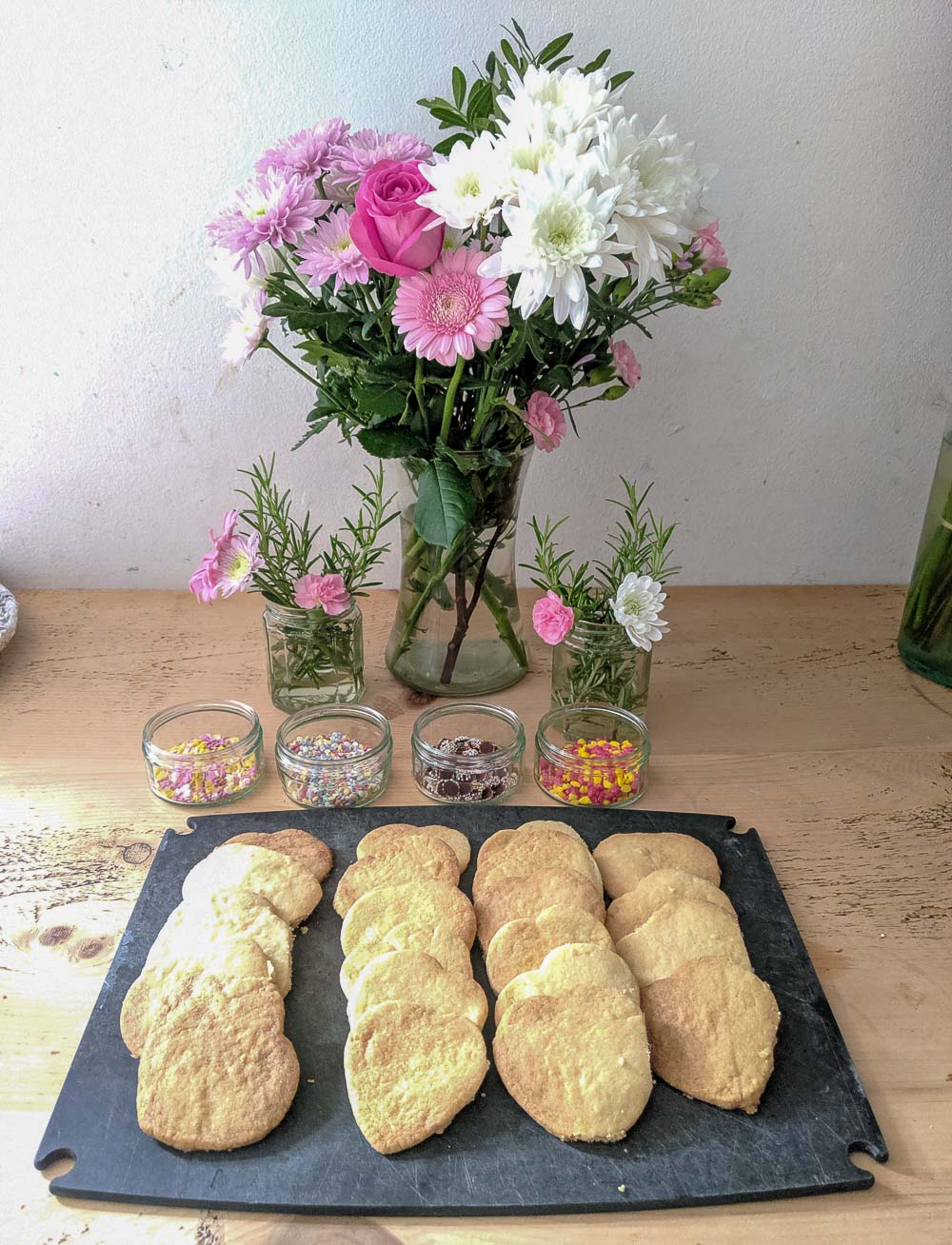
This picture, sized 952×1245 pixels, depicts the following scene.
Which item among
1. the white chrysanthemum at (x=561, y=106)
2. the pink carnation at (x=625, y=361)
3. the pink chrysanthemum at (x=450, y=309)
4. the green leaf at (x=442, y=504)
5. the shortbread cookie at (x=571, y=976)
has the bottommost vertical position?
the shortbread cookie at (x=571, y=976)

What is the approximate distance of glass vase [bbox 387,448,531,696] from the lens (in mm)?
1047

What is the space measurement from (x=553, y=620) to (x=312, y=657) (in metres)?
0.28

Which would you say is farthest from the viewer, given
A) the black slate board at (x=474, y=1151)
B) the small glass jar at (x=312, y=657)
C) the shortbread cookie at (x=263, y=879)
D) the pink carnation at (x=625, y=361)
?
the small glass jar at (x=312, y=657)

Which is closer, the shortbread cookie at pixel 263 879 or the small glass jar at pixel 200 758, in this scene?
the shortbread cookie at pixel 263 879

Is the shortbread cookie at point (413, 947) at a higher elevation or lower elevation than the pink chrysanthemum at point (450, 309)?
lower

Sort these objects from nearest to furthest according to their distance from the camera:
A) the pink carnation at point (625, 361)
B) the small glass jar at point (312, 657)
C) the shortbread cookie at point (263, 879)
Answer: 1. the shortbread cookie at point (263, 879)
2. the pink carnation at point (625, 361)
3. the small glass jar at point (312, 657)

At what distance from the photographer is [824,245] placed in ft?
4.02

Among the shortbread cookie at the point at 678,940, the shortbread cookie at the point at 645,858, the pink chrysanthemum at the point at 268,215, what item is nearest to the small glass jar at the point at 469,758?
the shortbread cookie at the point at 645,858

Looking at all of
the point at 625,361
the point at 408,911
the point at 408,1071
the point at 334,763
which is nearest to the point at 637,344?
the point at 625,361

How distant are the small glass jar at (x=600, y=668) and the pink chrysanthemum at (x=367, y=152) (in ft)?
1.62

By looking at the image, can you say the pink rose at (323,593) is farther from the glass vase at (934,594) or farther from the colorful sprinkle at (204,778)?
the glass vase at (934,594)

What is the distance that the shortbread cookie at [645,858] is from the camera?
895mm

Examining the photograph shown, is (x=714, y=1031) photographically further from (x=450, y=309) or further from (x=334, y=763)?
(x=450, y=309)

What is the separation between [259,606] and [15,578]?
0.34 m
